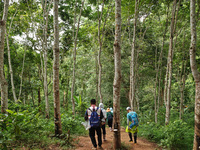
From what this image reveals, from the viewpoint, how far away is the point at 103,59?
15414 millimetres

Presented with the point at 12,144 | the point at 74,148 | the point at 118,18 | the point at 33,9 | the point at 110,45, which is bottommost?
the point at 74,148

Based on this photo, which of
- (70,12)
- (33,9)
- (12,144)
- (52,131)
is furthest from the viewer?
(70,12)

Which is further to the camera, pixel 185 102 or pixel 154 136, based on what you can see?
pixel 185 102

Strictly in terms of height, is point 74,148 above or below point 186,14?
below

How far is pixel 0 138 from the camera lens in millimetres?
2955

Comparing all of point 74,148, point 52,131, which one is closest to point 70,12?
point 52,131

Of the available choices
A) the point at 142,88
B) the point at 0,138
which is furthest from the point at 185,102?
the point at 0,138

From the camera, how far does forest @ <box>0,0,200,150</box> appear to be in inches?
196

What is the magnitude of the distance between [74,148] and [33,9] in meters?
10.2

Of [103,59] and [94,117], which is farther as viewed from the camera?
[103,59]

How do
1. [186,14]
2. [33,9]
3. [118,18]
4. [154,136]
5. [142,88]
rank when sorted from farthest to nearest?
[142,88] < [33,9] < [186,14] < [154,136] < [118,18]

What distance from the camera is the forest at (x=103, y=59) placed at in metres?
4.99

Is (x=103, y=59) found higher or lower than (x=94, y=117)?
higher

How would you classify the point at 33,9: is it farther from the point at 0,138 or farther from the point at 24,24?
the point at 0,138
